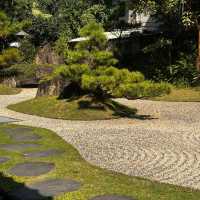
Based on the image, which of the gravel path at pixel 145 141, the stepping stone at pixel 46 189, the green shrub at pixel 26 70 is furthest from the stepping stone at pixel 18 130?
the green shrub at pixel 26 70

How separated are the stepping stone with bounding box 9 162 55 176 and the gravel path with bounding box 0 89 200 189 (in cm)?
115

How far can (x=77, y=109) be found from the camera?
17.1 metres

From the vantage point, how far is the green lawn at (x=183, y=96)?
2080cm

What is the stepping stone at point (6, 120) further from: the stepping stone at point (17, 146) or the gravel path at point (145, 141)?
the stepping stone at point (17, 146)

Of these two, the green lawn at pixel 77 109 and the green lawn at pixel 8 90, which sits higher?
the green lawn at pixel 8 90

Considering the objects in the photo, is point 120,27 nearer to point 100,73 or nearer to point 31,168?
point 100,73

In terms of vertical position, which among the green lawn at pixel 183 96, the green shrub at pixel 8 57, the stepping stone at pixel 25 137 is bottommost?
the stepping stone at pixel 25 137

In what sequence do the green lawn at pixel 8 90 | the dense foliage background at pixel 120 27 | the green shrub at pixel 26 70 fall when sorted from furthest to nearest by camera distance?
the green lawn at pixel 8 90 < the green shrub at pixel 26 70 < the dense foliage background at pixel 120 27

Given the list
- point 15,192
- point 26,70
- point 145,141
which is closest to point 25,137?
point 145,141

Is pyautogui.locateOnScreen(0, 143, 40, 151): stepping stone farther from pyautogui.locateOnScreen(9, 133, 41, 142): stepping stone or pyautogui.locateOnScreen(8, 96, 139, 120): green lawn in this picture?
pyautogui.locateOnScreen(8, 96, 139, 120): green lawn

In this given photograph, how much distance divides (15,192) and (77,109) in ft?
31.5

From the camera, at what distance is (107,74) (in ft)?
52.7

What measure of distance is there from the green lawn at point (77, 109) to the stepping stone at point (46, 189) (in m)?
8.17

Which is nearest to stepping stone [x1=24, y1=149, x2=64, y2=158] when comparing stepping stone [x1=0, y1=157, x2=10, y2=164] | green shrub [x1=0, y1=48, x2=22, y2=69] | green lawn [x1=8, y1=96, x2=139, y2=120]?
stepping stone [x1=0, y1=157, x2=10, y2=164]
